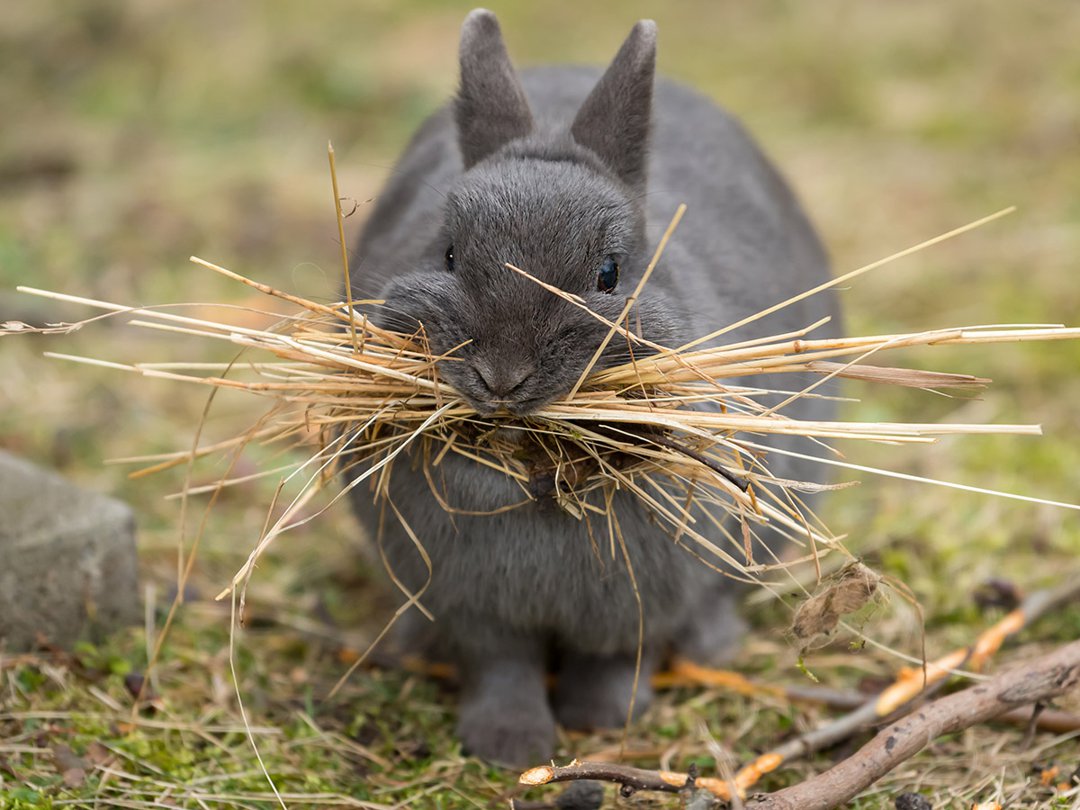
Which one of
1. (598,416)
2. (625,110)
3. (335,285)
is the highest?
(625,110)

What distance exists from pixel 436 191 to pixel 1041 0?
7822 millimetres

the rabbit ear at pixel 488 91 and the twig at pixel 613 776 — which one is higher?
the rabbit ear at pixel 488 91

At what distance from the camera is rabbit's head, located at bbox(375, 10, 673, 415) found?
116 inches

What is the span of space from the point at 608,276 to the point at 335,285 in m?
1.55

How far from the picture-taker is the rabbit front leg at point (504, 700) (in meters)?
3.65

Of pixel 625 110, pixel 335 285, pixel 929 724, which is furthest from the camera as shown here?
pixel 335 285

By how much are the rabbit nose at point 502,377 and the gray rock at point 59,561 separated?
1.57 meters

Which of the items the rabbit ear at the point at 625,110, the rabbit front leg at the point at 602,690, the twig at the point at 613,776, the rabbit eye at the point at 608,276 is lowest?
the rabbit front leg at the point at 602,690

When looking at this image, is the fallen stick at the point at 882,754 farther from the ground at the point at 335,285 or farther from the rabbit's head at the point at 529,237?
the rabbit's head at the point at 529,237

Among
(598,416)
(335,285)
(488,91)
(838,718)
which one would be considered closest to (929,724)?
(838,718)

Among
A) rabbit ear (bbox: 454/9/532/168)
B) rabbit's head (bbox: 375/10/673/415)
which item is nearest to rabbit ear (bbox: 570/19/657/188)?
rabbit's head (bbox: 375/10/673/415)

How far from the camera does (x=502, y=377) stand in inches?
113

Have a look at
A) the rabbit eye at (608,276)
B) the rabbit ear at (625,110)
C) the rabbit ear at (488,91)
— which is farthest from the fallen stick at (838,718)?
the rabbit ear at (488,91)

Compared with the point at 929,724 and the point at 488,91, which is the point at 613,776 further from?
the point at 488,91
